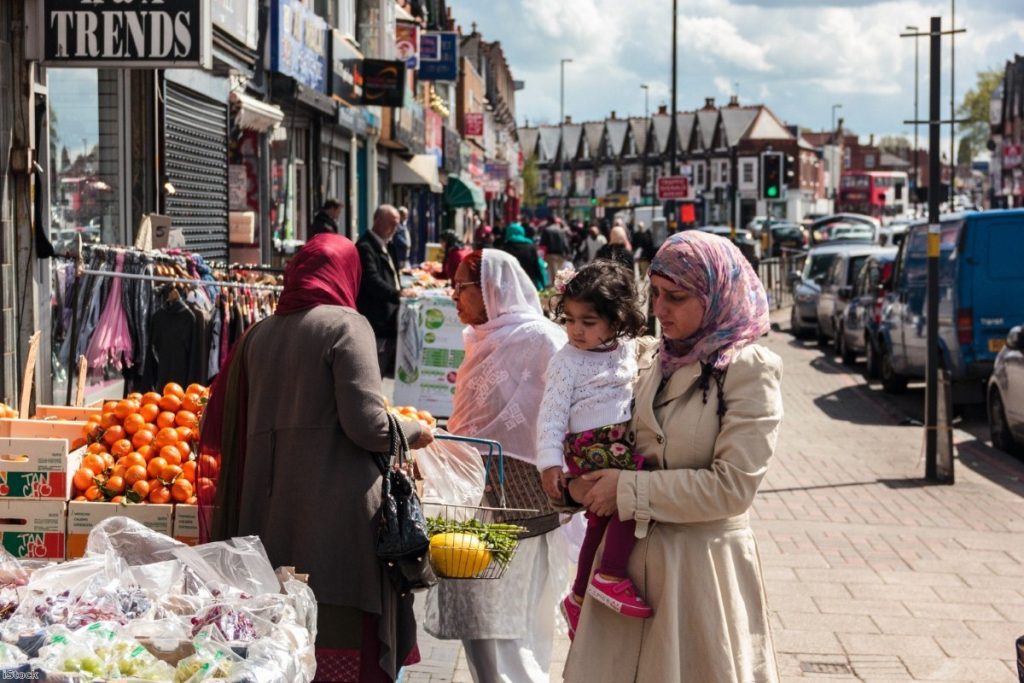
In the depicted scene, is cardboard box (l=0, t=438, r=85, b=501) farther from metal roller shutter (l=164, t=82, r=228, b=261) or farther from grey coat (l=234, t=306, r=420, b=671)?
metal roller shutter (l=164, t=82, r=228, b=261)

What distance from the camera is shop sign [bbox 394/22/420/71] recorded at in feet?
96.0

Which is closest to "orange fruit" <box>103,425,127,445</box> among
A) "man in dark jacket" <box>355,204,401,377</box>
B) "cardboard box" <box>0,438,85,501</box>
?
"cardboard box" <box>0,438,85,501</box>

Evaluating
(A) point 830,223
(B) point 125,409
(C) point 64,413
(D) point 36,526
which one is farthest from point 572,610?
(A) point 830,223

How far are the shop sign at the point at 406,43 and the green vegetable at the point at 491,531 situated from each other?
81.6ft

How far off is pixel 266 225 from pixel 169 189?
20.3 feet

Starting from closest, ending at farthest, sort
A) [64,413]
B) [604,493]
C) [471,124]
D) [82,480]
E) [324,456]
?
[604,493]
[324,456]
[82,480]
[64,413]
[471,124]

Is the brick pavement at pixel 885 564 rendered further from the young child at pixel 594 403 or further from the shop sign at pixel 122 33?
the shop sign at pixel 122 33

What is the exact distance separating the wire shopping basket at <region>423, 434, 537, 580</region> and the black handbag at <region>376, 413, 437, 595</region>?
0.28 feet

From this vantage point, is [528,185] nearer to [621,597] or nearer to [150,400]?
[150,400]

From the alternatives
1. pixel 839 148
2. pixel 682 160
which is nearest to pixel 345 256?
pixel 682 160

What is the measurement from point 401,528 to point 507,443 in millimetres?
943

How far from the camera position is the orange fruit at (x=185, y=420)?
659 centimetres

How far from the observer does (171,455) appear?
238 inches

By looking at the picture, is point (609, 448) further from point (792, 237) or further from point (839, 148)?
point (839, 148)
